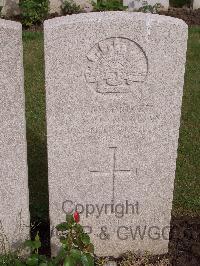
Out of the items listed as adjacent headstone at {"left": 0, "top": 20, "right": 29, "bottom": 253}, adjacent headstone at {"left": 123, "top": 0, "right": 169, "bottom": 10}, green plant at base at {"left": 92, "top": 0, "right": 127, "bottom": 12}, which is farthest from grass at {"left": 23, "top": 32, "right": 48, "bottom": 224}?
adjacent headstone at {"left": 123, "top": 0, "right": 169, "bottom": 10}

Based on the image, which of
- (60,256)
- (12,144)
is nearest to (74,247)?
(60,256)

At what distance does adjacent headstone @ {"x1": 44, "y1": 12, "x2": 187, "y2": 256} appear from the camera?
2.89 metres

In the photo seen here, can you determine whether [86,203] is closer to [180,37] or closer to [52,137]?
[52,137]

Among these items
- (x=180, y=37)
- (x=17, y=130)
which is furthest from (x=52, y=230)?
(x=180, y=37)

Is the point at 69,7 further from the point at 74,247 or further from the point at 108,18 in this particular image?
the point at 74,247

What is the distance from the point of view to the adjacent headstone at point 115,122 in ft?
9.47

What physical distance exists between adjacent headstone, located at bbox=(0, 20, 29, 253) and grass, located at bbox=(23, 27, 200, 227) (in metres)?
0.55

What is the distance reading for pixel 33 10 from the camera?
7.50 metres

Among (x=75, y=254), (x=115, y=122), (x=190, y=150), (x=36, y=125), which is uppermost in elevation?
(x=115, y=122)

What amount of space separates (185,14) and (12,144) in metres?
5.58

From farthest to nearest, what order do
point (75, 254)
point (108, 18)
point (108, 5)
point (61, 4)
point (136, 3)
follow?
point (61, 4), point (136, 3), point (108, 5), point (75, 254), point (108, 18)

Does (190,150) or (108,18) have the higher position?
(108,18)

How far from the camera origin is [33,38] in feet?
23.6

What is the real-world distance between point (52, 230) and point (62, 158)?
0.56 metres
